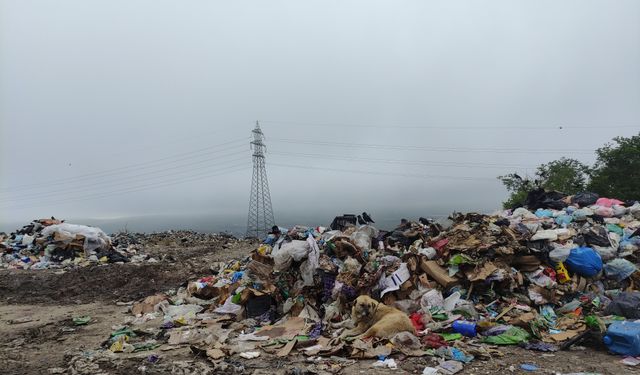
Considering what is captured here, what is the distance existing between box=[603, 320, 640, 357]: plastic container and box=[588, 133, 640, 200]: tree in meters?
20.9

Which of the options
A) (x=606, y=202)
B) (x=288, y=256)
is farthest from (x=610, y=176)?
(x=288, y=256)

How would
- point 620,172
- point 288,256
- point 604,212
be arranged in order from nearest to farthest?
point 288,256, point 604,212, point 620,172

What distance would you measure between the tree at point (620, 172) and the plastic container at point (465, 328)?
21.3 metres

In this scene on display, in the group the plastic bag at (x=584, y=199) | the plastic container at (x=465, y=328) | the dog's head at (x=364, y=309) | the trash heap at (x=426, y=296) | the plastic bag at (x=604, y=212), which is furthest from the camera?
the plastic bag at (x=584, y=199)

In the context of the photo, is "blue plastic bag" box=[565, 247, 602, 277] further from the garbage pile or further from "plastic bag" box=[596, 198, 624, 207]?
the garbage pile

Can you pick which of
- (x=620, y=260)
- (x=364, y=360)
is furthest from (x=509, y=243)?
(x=364, y=360)

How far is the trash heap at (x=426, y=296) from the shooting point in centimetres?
482

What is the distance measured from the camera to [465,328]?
203 inches

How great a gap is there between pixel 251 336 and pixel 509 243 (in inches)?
180

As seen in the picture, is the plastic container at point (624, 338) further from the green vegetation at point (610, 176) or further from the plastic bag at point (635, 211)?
the green vegetation at point (610, 176)

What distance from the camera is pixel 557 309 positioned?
5988mm

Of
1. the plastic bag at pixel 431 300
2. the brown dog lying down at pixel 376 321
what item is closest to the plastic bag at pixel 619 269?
the plastic bag at pixel 431 300

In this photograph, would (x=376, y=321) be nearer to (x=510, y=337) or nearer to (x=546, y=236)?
(x=510, y=337)

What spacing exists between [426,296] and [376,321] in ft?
3.87
